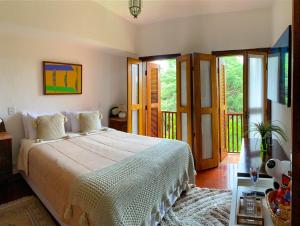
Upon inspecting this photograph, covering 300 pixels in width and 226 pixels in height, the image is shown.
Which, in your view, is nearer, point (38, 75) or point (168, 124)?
point (38, 75)

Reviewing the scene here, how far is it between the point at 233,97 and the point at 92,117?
16.5ft

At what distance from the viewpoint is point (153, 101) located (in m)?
5.71

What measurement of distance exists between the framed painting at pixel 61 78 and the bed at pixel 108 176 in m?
1.04

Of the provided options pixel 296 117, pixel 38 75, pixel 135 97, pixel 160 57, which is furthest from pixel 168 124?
pixel 296 117

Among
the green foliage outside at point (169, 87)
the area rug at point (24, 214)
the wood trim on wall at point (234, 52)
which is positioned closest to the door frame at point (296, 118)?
the area rug at point (24, 214)

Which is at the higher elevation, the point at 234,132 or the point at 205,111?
the point at 205,111

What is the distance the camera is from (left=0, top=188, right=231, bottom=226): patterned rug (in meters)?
2.30

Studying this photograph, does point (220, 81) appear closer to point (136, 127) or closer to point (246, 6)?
point (246, 6)

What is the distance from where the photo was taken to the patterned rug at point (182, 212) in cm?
230

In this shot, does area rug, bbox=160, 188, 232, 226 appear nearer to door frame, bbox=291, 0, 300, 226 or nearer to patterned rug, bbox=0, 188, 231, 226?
patterned rug, bbox=0, 188, 231, 226

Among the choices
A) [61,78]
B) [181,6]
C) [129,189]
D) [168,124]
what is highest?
[181,6]

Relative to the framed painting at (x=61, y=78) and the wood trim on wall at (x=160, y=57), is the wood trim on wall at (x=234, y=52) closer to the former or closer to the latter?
the wood trim on wall at (x=160, y=57)

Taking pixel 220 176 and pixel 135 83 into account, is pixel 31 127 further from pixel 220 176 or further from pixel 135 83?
pixel 220 176

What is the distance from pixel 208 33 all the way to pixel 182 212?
3264 millimetres
